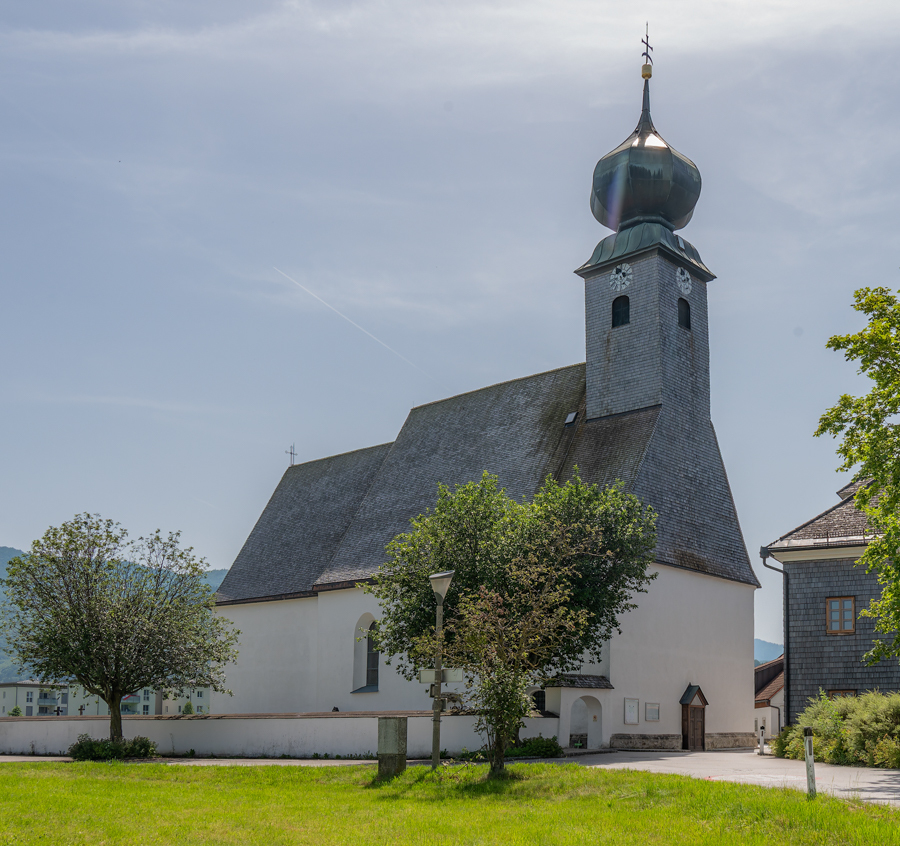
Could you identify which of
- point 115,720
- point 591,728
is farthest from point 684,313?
point 115,720

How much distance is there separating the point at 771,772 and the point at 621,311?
68.6ft

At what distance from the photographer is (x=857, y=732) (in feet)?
68.7

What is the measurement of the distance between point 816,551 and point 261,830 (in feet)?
65.0

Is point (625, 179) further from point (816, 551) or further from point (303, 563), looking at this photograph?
point (303, 563)

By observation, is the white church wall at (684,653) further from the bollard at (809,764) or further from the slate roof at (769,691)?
the bollard at (809,764)

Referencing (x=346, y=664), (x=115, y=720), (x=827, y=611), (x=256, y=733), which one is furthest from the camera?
(x=346, y=664)

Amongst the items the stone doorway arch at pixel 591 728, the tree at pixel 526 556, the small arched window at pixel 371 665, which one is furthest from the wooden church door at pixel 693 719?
the small arched window at pixel 371 665

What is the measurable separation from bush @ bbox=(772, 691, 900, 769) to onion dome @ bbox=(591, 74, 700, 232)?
19.9 metres

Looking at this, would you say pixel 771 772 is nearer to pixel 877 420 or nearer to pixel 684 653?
pixel 877 420

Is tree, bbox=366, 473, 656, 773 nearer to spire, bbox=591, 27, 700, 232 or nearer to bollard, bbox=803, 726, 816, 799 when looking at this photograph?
bollard, bbox=803, 726, 816, 799

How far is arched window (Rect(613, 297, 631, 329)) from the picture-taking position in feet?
119

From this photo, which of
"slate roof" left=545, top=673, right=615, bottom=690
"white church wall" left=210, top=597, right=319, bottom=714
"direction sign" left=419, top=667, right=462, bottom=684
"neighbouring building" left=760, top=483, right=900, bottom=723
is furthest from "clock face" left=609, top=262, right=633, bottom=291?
"direction sign" left=419, top=667, right=462, bottom=684

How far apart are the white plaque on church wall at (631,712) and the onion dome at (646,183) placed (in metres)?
17.3

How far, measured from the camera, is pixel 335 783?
18.3 m
